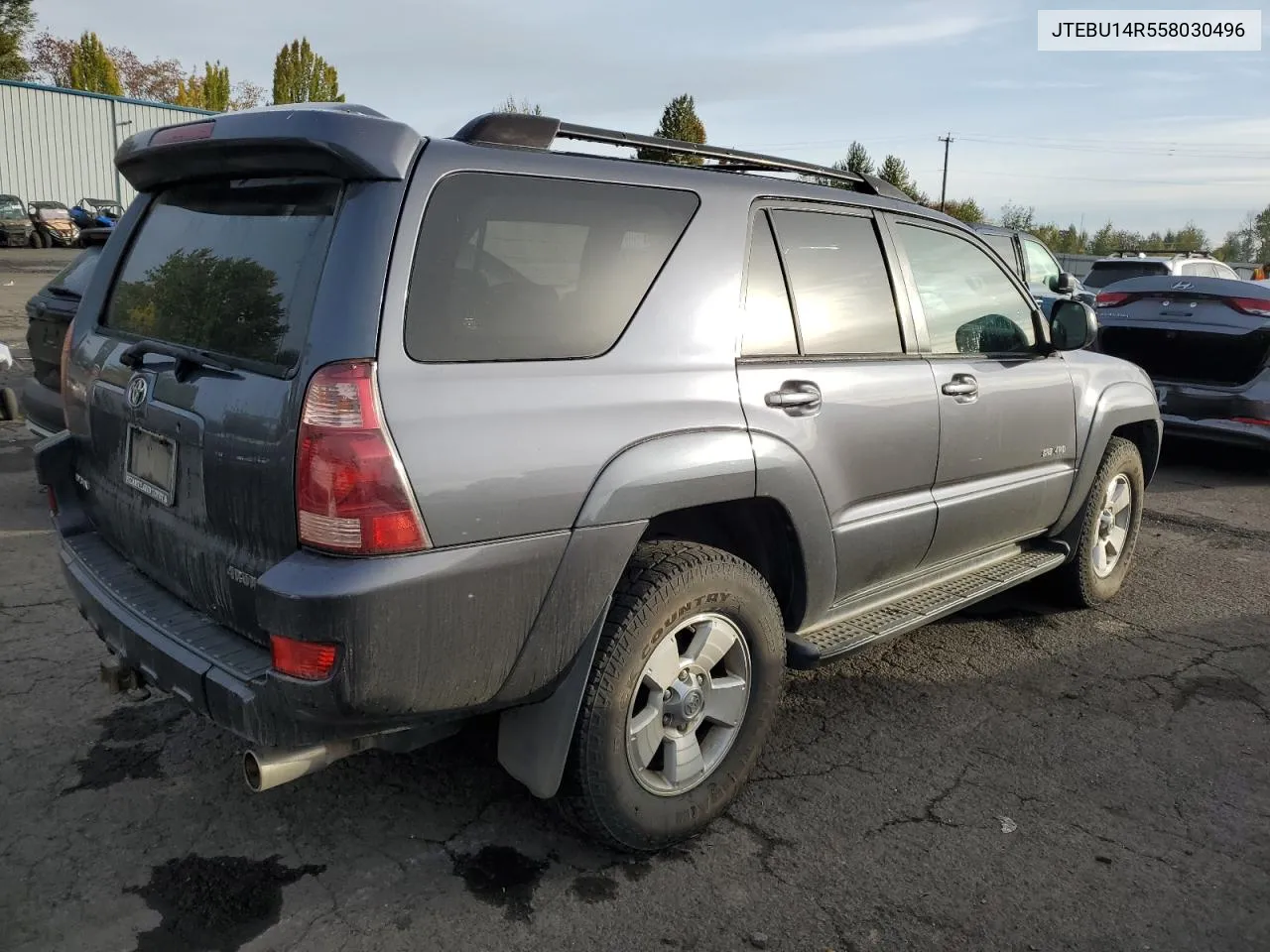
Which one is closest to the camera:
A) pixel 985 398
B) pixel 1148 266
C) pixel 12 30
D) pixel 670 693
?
pixel 670 693

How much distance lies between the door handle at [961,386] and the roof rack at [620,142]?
0.71 m

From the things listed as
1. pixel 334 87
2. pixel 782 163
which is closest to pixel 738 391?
pixel 782 163

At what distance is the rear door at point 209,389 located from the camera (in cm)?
235

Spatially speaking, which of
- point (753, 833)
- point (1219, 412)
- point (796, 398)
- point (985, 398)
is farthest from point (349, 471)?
point (1219, 412)

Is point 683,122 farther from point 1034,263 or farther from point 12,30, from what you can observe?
point 12,30

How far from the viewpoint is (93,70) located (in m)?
52.3

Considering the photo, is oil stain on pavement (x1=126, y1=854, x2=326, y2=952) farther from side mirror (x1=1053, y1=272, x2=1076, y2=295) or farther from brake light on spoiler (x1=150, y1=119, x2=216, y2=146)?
side mirror (x1=1053, y1=272, x2=1076, y2=295)

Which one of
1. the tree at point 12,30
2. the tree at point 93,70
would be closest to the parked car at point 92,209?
the tree at point 12,30

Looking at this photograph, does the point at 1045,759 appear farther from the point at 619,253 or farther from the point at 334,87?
the point at 334,87

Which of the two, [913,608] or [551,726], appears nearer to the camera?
[551,726]

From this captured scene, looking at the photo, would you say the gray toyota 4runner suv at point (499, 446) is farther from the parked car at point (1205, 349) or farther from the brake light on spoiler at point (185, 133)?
the parked car at point (1205, 349)

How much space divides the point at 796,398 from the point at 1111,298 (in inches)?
252

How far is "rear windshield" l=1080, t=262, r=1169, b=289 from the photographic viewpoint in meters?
15.9

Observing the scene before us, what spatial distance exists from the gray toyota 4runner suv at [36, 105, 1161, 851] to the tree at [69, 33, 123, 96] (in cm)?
5817
